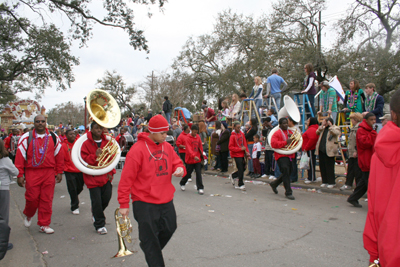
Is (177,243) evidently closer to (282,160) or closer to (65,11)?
(282,160)

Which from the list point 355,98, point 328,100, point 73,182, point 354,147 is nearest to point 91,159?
point 73,182

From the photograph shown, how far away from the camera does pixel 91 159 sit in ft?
18.2

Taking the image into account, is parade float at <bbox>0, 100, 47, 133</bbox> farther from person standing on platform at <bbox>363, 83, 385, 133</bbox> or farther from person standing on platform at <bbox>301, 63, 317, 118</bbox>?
person standing on platform at <bbox>363, 83, 385, 133</bbox>

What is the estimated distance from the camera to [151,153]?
11.9ft

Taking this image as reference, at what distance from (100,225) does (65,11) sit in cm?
1167

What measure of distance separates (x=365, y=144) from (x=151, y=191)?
519 cm

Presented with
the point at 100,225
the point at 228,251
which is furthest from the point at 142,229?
the point at 100,225

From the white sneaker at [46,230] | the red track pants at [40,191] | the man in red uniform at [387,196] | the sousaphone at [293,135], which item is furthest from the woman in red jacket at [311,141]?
the man in red uniform at [387,196]

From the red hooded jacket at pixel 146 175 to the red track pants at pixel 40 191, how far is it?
2.95 metres

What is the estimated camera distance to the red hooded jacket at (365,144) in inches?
261

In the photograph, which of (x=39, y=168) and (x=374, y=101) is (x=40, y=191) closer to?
(x=39, y=168)

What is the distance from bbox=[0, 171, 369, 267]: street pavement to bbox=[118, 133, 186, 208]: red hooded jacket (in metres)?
1.25

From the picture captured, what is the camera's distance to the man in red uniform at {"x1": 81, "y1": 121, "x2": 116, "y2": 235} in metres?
5.44

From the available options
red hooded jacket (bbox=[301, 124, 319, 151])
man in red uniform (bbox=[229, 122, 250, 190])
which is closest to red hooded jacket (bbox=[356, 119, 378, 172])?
red hooded jacket (bbox=[301, 124, 319, 151])
